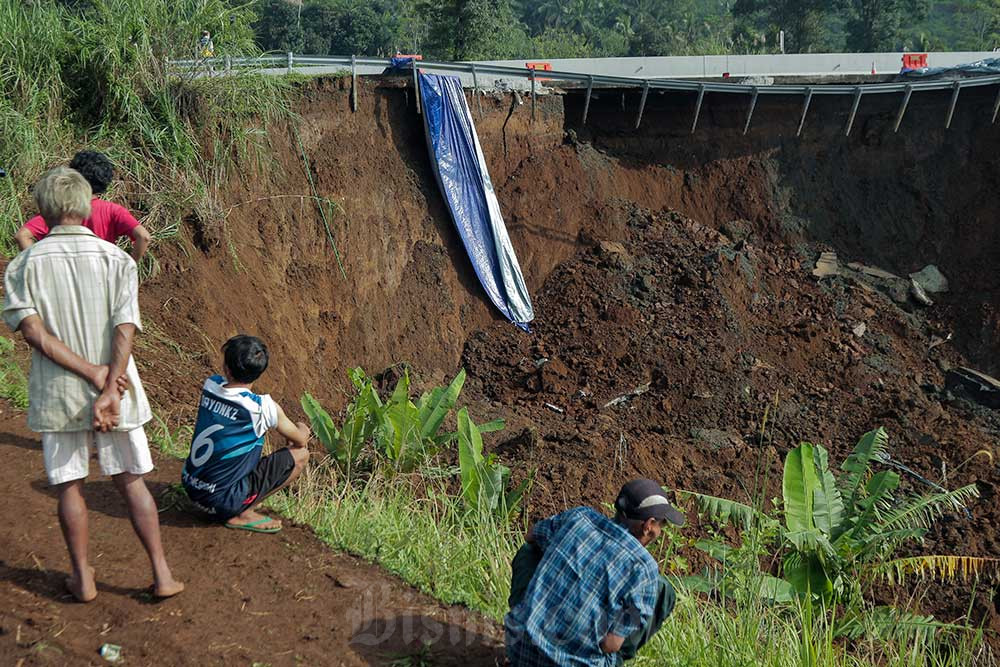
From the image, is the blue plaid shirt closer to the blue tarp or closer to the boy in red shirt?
the boy in red shirt

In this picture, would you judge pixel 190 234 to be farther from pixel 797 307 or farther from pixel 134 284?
pixel 797 307

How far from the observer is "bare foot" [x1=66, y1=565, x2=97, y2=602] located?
375 centimetres

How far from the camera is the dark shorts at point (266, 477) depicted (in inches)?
181

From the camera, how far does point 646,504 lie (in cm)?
343

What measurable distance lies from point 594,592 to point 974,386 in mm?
11204

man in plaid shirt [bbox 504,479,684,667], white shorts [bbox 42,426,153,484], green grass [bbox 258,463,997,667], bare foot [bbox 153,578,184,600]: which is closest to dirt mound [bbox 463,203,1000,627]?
green grass [bbox 258,463,997,667]

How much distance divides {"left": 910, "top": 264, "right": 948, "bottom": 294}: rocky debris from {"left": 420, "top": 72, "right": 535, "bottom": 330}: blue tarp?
6.94 metres

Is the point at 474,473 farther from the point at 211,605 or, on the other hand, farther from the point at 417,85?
the point at 417,85

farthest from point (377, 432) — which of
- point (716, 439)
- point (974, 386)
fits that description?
point (974, 386)

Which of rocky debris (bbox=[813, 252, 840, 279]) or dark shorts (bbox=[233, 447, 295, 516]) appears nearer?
dark shorts (bbox=[233, 447, 295, 516])

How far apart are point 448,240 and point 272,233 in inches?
113

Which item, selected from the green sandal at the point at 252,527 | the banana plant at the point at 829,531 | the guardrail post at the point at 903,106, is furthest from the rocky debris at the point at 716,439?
the guardrail post at the point at 903,106

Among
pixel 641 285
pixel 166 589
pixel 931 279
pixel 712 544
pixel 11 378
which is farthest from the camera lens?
pixel 931 279

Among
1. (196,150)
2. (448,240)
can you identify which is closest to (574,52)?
(448,240)
